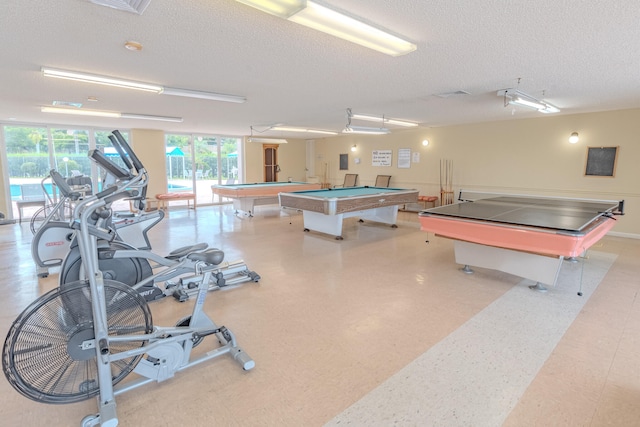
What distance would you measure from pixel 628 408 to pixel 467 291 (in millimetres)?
1654

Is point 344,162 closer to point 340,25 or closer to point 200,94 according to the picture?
point 200,94

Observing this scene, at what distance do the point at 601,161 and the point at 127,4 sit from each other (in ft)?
24.8

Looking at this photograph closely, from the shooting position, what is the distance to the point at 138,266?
302cm

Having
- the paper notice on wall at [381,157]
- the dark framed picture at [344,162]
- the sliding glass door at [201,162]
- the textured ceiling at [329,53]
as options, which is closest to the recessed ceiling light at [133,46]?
the textured ceiling at [329,53]

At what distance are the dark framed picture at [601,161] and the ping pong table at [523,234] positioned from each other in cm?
218

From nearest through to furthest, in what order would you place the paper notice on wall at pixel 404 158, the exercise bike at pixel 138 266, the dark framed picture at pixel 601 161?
the exercise bike at pixel 138 266 → the dark framed picture at pixel 601 161 → the paper notice on wall at pixel 404 158

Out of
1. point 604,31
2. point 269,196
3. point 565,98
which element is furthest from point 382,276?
point 269,196

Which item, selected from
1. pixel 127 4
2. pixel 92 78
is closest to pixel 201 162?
pixel 92 78

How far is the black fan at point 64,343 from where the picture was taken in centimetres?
153

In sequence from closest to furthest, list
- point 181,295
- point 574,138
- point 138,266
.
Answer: point 138,266 < point 181,295 < point 574,138

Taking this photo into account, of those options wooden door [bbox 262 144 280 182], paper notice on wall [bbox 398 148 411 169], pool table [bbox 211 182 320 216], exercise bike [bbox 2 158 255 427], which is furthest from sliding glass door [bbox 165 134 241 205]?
exercise bike [bbox 2 158 255 427]

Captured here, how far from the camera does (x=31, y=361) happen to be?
61.9 inches

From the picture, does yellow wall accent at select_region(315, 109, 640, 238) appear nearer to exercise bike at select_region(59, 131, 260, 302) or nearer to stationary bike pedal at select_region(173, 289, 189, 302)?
exercise bike at select_region(59, 131, 260, 302)

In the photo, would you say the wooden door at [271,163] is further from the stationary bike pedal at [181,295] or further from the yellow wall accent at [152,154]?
the stationary bike pedal at [181,295]
